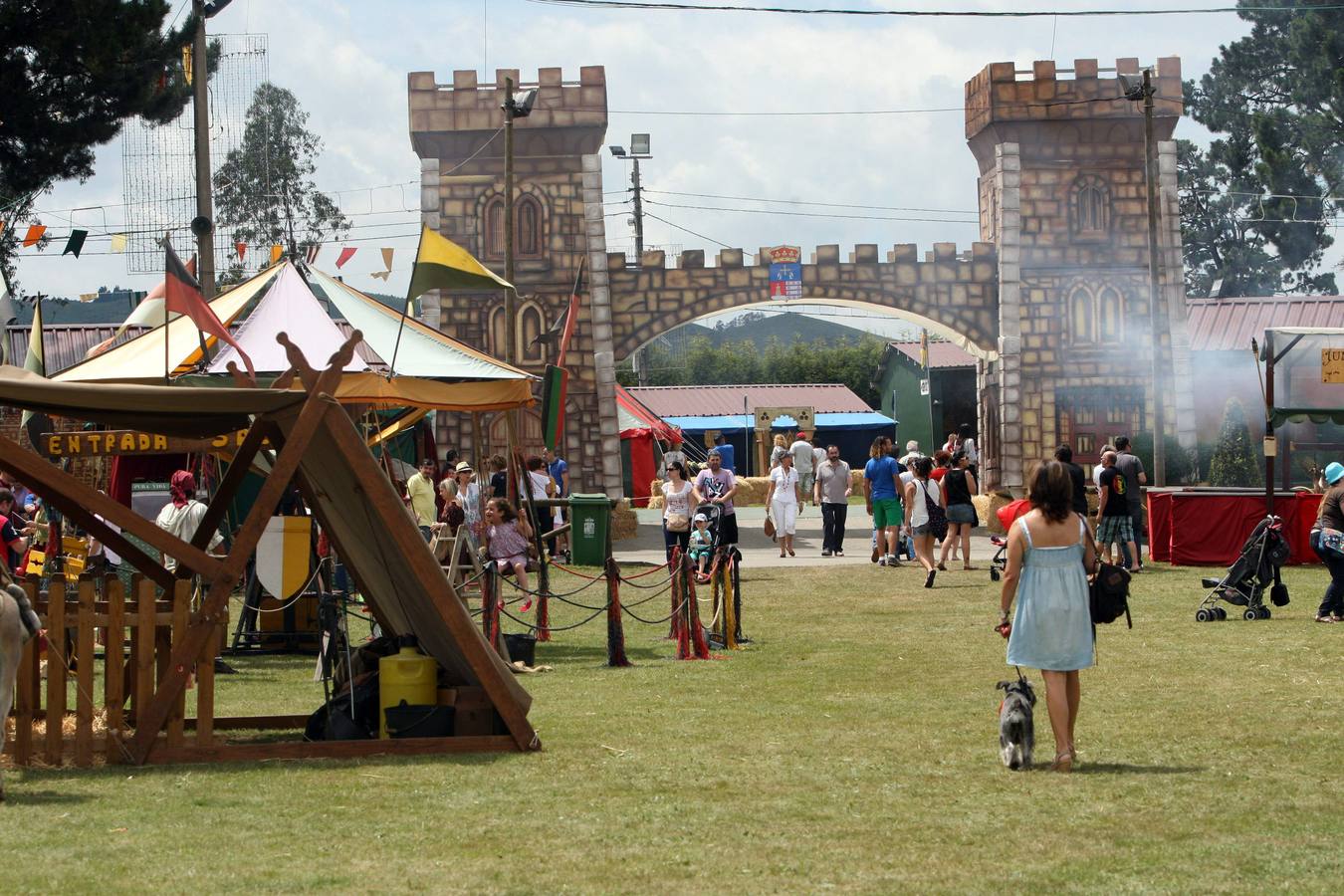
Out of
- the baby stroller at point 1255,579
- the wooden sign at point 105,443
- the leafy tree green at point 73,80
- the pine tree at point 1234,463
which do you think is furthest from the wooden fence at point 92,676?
the pine tree at point 1234,463

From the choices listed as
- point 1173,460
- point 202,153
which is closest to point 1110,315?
point 1173,460

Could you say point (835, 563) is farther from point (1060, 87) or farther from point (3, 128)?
point (1060, 87)

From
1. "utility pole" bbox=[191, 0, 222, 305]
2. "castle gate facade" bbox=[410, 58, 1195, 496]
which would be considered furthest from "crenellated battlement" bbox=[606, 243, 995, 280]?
"utility pole" bbox=[191, 0, 222, 305]

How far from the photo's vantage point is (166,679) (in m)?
8.88

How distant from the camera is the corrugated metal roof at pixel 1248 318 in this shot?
43594 mm

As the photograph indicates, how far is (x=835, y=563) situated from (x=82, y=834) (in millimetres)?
17176

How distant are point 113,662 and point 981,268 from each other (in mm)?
31860

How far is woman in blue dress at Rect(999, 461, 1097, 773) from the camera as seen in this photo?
855 cm

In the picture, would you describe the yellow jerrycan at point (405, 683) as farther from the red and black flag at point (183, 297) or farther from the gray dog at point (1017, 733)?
the red and black flag at point (183, 297)

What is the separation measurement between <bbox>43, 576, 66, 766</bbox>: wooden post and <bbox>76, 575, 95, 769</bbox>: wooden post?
0.09 metres

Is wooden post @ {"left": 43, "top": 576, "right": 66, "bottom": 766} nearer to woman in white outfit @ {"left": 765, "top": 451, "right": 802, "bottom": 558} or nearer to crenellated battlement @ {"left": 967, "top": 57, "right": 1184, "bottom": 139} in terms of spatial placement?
woman in white outfit @ {"left": 765, "top": 451, "right": 802, "bottom": 558}

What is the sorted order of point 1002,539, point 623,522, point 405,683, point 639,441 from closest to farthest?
1. point 405,683
2. point 1002,539
3. point 623,522
4. point 639,441

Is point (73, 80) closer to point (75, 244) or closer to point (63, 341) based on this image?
Result: point (75, 244)

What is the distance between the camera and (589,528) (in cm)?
2350
